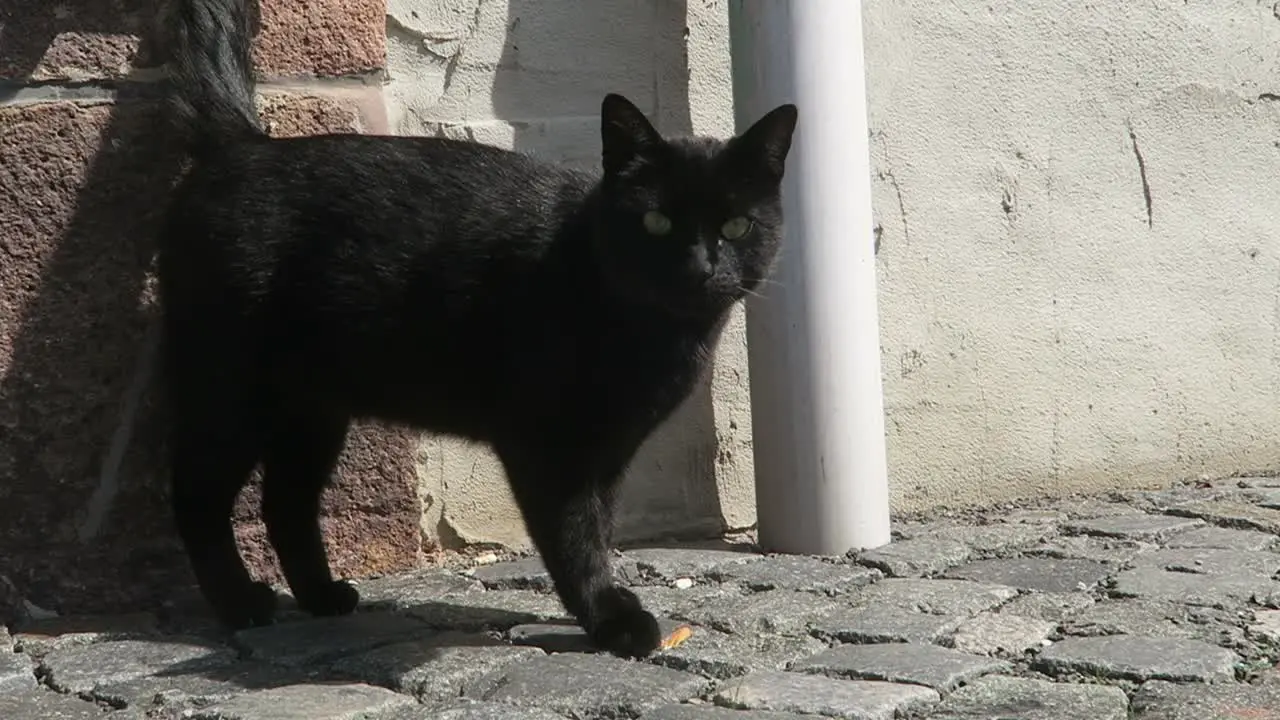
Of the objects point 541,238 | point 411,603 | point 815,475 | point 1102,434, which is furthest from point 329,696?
point 1102,434

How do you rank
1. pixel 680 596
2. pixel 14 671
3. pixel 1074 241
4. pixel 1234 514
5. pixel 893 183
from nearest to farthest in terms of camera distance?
pixel 14 671 → pixel 680 596 → pixel 1234 514 → pixel 893 183 → pixel 1074 241

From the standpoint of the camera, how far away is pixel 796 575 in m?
3.73

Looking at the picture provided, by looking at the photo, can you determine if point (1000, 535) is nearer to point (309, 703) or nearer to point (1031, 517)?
point (1031, 517)

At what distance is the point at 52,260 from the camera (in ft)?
11.2

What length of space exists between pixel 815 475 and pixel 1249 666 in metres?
1.34

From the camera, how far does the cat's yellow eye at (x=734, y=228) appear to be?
322 cm

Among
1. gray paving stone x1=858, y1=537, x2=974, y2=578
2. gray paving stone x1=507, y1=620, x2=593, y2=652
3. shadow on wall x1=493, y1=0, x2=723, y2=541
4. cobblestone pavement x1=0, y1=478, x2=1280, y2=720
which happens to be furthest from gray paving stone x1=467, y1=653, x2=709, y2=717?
shadow on wall x1=493, y1=0, x2=723, y2=541

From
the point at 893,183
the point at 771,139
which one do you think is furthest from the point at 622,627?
the point at 893,183

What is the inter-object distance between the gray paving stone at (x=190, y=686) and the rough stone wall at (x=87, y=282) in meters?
0.68

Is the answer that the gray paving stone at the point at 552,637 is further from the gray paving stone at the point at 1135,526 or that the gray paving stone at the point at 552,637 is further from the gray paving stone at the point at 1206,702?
the gray paving stone at the point at 1135,526

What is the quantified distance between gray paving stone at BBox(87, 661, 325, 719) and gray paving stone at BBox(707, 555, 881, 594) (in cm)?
117

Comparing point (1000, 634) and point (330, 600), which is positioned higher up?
point (330, 600)

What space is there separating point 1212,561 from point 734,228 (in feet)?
5.09

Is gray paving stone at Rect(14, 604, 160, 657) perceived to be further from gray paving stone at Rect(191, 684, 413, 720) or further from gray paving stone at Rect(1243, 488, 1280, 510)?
gray paving stone at Rect(1243, 488, 1280, 510)
